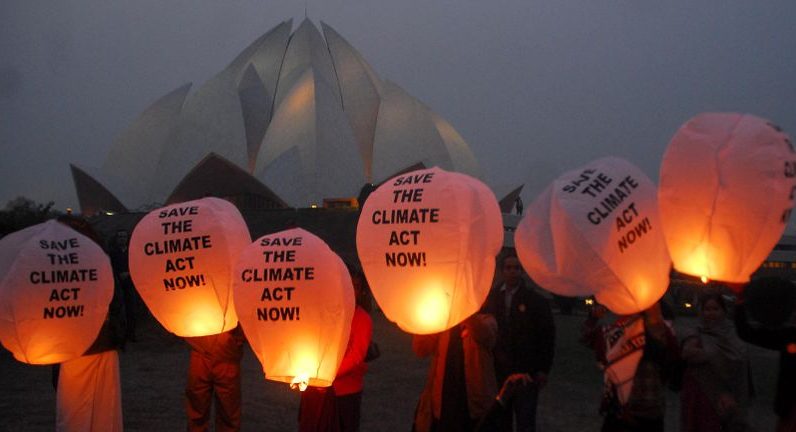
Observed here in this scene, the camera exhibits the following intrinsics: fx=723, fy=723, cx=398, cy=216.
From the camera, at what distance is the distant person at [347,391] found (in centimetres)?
389

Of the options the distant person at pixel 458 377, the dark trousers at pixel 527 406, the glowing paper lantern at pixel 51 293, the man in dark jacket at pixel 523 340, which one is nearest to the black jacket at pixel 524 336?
the man in dark jacket at pixel 523 340

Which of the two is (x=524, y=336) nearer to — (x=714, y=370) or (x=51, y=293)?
(x=714, y=370)

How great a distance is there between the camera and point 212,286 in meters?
3.88

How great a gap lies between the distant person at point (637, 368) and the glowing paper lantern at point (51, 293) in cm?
286

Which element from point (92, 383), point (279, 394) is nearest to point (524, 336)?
point (92, 383)

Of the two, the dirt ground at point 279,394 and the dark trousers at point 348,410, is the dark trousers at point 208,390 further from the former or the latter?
the dirt ground at point 279,394

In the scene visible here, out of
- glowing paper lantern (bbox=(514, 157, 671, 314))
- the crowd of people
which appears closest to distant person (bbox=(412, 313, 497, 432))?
the crowd of people

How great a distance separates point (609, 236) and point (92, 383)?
10.9 feet

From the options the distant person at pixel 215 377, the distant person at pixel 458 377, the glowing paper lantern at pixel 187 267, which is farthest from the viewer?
A: the distant person at pixel 215 377

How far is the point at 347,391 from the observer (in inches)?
161

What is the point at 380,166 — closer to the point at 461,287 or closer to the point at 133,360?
the point at 133,360

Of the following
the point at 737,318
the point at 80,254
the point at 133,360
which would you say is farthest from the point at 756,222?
the point at 133,360

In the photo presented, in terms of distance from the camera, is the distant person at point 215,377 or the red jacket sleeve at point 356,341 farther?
the distant person at point 215,377

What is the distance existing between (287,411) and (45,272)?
2.53 meters
